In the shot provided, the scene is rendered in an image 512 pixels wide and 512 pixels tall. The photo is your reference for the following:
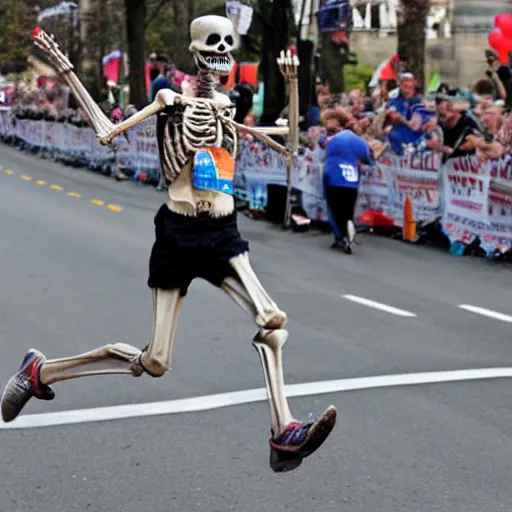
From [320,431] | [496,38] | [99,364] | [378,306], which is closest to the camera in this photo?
[320,431]

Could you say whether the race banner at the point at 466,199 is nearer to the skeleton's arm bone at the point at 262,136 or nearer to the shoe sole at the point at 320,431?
the skeleton's arm bone at the point at 262,136

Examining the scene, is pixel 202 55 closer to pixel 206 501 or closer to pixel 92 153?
pixel 206 501

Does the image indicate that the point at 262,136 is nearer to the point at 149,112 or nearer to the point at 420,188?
the point at 149,112

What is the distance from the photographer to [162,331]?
5926mm

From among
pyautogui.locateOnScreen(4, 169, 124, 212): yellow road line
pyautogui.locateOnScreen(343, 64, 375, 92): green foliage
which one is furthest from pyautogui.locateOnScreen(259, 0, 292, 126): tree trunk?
pyautogui.locateOnScreen(343, 64, 375, 92): green foliage

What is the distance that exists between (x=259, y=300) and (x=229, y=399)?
241cm

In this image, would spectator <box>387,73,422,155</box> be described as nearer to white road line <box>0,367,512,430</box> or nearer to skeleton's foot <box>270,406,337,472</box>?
white road line <box>0,367,512,430</box>

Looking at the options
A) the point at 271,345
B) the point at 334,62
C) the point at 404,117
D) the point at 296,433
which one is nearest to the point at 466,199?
A: the point at 404,117

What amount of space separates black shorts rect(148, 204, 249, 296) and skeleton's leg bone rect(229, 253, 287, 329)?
4cm

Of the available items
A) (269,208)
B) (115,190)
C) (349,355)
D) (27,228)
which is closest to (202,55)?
Answer: (349,355)

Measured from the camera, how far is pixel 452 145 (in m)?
15.7

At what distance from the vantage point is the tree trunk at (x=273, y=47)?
23.6 metres

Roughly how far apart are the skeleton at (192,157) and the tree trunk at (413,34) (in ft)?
65.3

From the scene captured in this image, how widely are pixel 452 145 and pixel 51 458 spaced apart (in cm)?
1007
